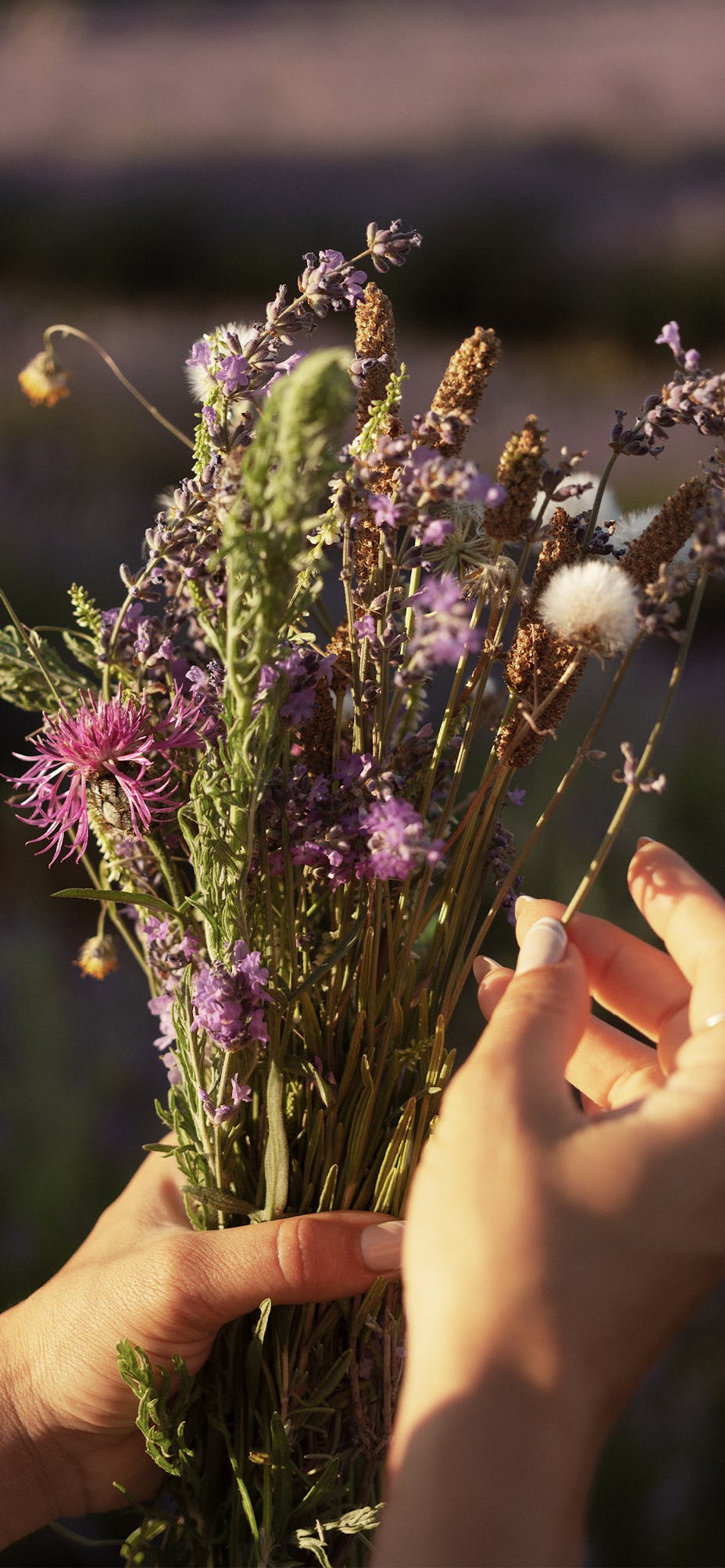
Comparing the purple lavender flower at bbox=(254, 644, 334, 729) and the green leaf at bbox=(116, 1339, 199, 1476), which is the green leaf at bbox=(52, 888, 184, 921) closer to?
the purple lavender flower at bbox=(254, 644, 334, 729)

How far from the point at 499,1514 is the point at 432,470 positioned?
1.34 ft

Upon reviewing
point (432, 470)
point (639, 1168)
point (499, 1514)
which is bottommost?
point (499, 1514)

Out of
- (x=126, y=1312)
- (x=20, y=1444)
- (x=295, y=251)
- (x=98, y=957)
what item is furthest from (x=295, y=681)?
(x=295, y=251)

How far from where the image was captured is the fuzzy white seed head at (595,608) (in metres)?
0.43

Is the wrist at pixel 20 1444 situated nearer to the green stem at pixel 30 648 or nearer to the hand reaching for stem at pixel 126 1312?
the hand reaching for stem at pixel 126 1312

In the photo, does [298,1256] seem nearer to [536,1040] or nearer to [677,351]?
[536,1040]

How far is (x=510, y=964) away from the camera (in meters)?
1.22

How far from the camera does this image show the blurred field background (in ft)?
4.06

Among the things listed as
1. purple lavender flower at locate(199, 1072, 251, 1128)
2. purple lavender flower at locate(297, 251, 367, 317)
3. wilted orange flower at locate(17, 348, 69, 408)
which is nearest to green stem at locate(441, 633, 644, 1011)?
purple lavender flower at locate(199, 1072, 251, 1128)

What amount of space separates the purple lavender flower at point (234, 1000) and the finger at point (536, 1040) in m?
0.11

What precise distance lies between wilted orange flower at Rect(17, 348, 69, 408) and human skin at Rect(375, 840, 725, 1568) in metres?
0.48

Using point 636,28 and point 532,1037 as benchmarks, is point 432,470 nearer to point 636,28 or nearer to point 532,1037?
point 532,1037

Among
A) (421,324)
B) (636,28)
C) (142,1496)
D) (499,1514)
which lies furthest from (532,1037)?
(636,28)

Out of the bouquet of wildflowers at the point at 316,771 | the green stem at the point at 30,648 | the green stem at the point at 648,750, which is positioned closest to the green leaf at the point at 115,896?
the bouquet of wildflowers at the point at 316,771
